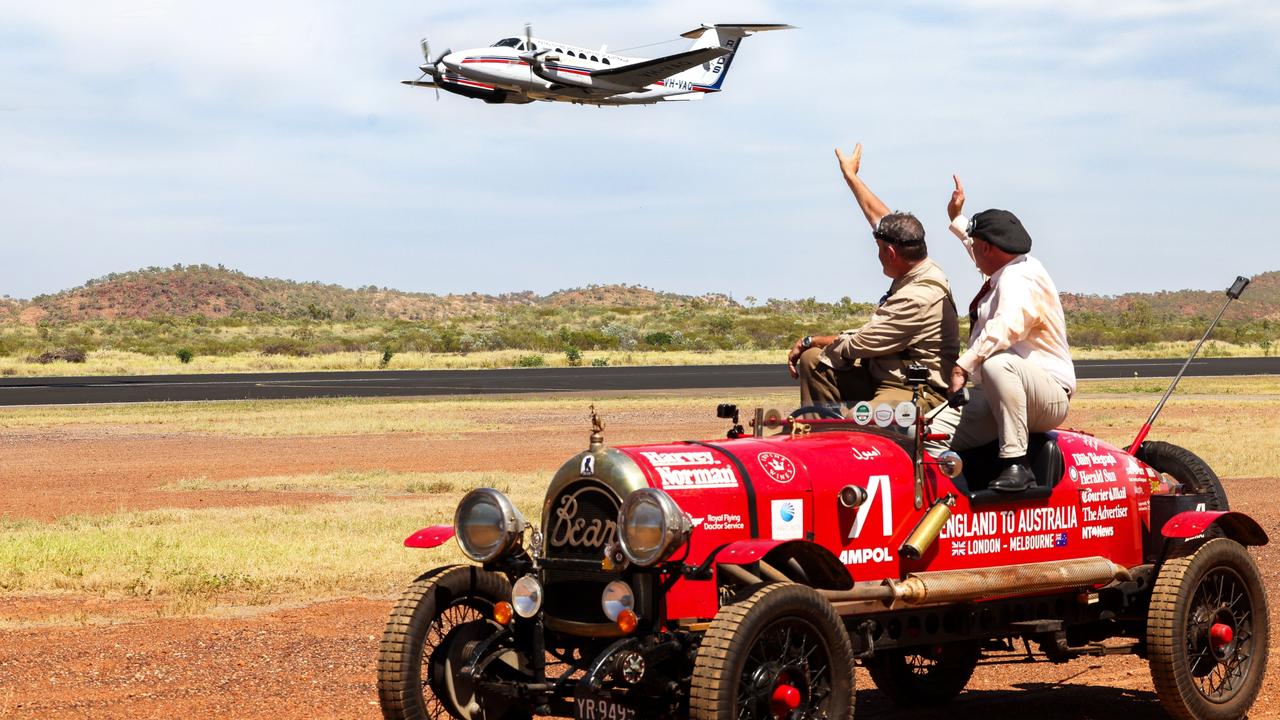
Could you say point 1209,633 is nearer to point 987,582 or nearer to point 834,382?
point 987,582

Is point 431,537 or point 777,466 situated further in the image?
point 431,537

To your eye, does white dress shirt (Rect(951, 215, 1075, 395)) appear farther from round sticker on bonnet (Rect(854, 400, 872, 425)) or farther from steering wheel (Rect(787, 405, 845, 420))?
steering wheel (Rect(787, 405, 845, 420))

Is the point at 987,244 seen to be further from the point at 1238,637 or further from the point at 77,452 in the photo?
the point at 77,452

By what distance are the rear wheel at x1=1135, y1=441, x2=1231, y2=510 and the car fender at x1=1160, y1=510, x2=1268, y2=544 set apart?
14 centimetres

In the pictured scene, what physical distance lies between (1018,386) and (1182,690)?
161 cm

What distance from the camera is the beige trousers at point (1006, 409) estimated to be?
21.5 ft

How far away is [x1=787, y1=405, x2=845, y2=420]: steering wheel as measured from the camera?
647cm

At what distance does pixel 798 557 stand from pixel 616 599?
0.75 m

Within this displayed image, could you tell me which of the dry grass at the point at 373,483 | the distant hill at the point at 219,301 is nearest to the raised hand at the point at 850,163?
the dry grass at the point at 373,483

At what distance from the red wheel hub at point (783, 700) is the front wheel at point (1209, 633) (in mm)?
2228

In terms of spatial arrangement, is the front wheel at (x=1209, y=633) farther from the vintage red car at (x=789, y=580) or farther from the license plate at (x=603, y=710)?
the license plate at (x=603, y=710)

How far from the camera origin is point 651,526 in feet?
17.2

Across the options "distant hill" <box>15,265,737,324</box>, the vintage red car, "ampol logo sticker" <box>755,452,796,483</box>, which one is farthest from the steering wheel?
"distant hill" <box>15,265,737,324</box>

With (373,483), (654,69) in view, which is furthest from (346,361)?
(373,483)
